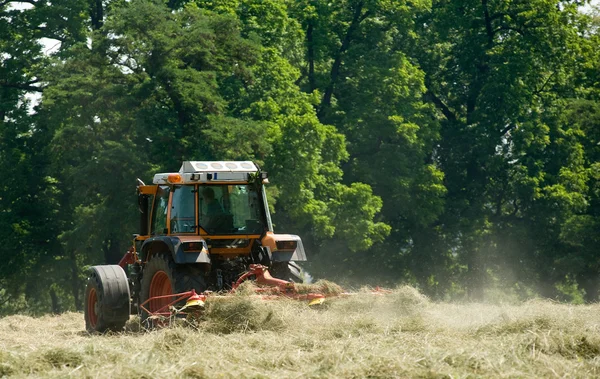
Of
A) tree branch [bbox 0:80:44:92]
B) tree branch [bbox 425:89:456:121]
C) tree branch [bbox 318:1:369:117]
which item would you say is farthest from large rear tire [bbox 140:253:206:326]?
tree branch [bbox 425:89:456:121]

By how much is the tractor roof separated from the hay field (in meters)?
2.40

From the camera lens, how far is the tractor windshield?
13180 mm

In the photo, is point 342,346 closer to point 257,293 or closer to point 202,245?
point 257,293

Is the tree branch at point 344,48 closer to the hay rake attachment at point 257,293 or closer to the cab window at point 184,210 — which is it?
the cab window at point 184,210

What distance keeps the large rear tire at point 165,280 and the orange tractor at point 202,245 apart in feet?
0.04

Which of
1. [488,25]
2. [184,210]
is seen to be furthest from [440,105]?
[184,210]

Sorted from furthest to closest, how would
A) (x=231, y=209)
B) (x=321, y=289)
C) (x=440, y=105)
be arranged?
(x=440, y=105) < (x=231, y=209) < (x=321, y=289)

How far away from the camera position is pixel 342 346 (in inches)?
359

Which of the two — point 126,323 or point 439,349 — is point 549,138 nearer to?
point 126,323

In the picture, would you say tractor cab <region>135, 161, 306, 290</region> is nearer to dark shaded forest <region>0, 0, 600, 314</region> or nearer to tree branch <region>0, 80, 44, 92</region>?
dark shaded forest <region>0, 0, 600, 314</region>

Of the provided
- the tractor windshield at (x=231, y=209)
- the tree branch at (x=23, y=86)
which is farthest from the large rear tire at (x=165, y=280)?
the tree branch at (x=23, y=86)

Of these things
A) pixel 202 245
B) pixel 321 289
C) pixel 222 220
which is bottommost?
pixel 321 289

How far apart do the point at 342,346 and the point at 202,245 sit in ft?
12.0

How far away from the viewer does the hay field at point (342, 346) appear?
7941 millimetres
